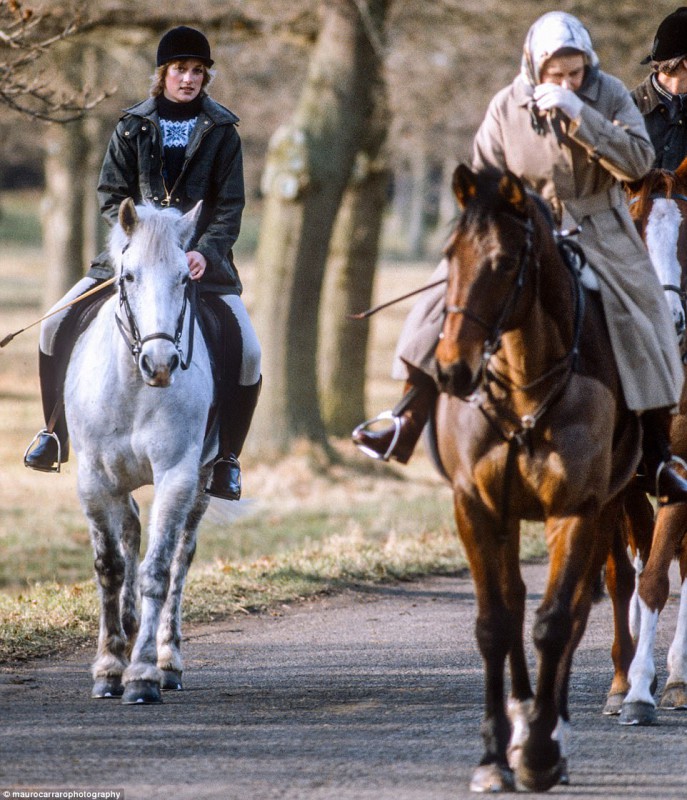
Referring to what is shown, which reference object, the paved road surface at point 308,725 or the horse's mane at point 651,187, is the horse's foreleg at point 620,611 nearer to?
the paved road surface at point 308,725

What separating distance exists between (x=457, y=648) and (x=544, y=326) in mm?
3284

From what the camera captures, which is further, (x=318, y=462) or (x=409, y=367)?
(x=318, y=462)

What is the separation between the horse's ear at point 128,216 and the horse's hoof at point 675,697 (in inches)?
141

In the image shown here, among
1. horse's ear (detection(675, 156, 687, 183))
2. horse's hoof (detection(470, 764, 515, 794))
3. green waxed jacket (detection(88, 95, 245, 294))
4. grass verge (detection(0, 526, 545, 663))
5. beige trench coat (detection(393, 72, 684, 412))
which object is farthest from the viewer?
grass verge (detection(0, 526, 545, 663))

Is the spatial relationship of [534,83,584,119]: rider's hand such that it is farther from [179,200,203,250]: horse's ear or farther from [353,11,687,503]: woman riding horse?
[179,200,203,250]: horse's ear

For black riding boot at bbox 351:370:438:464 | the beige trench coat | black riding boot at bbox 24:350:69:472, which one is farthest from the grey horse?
the beige trench coat

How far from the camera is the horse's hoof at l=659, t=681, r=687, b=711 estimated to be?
7230mm

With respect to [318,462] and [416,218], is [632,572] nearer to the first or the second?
[318,462]

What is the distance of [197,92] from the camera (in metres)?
7.94

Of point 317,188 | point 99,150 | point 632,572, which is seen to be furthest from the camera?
point 99,150

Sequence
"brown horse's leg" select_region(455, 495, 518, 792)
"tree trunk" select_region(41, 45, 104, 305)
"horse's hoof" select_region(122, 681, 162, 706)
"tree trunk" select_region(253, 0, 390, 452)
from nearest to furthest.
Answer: "brown horse's leg" select_region(455, 495, 518, 792) → "horse's hoof" select_region(122, 681, 162, 706) → "tree trunk" select_region(253, 0, 390, 452) → "tree trunk" select_region(41, 45, 104, 305)

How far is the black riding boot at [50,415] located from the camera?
26.0 ft

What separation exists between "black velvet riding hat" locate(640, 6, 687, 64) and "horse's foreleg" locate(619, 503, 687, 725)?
2.74 m

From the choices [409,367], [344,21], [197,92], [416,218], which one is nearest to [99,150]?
[344,21]
